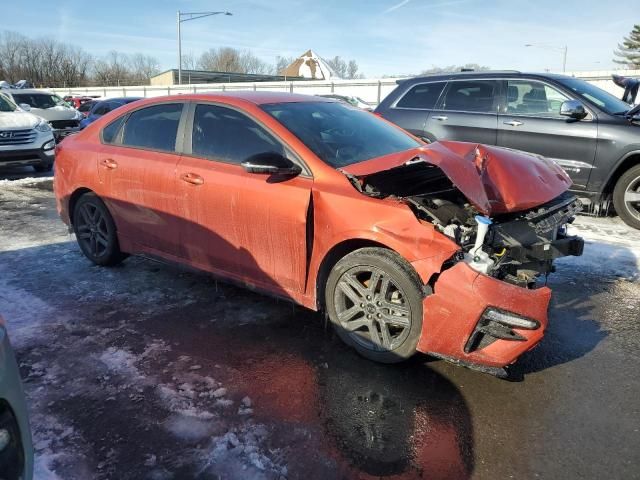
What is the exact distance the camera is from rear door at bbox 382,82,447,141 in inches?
297

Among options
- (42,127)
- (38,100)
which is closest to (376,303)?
(42,127)

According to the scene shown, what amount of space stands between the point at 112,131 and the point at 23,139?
7356 millimetres

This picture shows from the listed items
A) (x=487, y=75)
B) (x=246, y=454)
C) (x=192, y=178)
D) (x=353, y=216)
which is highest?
(x=487, y=75)

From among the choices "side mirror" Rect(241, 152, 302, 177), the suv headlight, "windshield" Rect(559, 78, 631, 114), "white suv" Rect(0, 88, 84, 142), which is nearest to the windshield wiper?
"windshield" Rect(559, 78, 631, 114)

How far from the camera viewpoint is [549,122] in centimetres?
668

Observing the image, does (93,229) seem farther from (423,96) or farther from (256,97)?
(423,96)

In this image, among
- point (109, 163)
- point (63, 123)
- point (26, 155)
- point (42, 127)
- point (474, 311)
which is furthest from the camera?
point (63, 123)

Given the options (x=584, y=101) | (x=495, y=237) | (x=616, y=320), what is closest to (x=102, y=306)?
(x=495, y=237)

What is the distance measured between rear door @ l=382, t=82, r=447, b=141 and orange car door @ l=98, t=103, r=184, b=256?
4.16 m

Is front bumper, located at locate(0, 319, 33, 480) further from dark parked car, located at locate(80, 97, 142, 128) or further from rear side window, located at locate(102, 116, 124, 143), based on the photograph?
dark parked car, located at locate(80, 97, 142, 128)

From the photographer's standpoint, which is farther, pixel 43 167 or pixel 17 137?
pixel 43 167

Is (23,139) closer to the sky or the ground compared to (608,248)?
closer to the sky

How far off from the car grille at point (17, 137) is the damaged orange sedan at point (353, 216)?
7.39 metres

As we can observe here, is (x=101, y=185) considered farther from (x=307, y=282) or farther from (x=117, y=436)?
(x=117, y=436)
